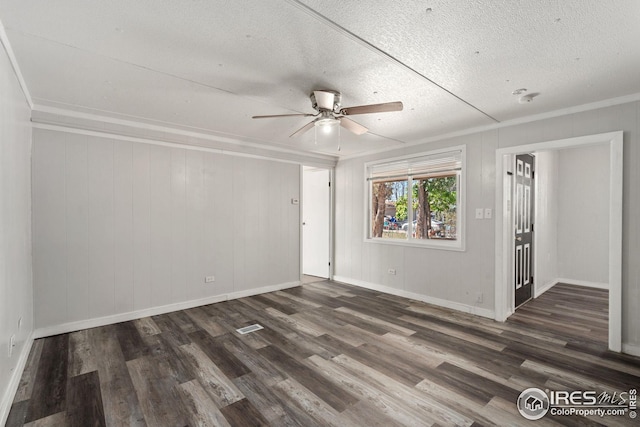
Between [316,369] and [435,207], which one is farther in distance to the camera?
[435,207]

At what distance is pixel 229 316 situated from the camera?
3910 millimetres

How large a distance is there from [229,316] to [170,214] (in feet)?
5.32

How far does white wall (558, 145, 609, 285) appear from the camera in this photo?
17.7 ft

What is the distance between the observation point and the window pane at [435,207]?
4441 millimetres

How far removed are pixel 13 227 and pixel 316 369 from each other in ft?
8.91

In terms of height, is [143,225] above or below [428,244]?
above

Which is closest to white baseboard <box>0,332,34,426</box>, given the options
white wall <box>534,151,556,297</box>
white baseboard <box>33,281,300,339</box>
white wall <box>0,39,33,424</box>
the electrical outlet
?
white wall <box>0,39,33,424</box>

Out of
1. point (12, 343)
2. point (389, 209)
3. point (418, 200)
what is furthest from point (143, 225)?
point (418, 200)

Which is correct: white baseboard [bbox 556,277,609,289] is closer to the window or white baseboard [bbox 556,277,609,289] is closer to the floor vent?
the window

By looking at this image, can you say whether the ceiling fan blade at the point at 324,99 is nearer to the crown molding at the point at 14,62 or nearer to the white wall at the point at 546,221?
the crown molding at the point at 14,62

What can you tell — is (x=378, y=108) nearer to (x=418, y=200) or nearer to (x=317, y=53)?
(x=317, y=53)

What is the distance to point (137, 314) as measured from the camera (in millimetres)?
→ 3807

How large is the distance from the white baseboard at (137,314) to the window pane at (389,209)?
2167 millimetres

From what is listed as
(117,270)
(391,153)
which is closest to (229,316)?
(117,270)
